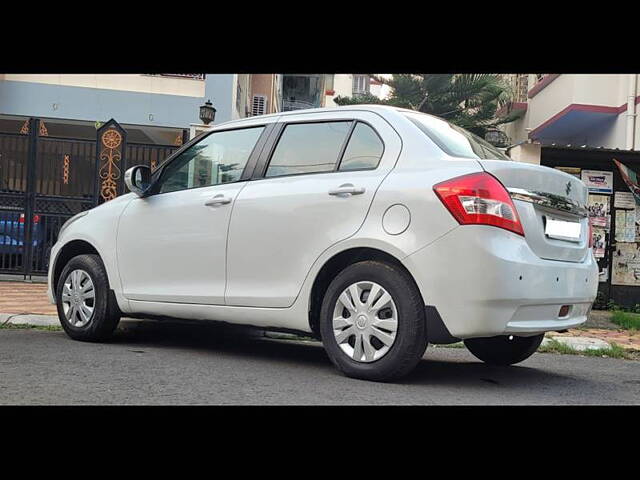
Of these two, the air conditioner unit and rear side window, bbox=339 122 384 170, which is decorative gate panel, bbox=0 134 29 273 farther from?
the air conditioner unit

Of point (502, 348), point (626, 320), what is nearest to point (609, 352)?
point (502, 348)

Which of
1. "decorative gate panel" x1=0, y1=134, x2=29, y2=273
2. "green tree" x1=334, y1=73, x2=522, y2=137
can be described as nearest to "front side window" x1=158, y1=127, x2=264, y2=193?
"decorative gate panel" x1=0, y1=134, x2=29, y2=273

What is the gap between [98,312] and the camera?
5094 mm

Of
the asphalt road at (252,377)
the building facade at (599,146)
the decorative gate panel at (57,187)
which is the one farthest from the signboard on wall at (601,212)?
the decorative gate panel at (57,187)

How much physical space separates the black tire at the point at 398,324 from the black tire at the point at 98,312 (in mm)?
2029

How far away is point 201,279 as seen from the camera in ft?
15.0

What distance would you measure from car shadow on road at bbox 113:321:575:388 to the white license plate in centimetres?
90

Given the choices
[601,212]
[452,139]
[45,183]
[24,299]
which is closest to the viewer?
[452,139]

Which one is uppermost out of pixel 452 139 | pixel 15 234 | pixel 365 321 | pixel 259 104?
pixel 259 104

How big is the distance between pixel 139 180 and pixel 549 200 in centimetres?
304

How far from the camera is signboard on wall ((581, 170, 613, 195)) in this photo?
9.18 meters

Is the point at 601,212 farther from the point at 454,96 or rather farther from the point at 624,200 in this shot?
the point at 454,96

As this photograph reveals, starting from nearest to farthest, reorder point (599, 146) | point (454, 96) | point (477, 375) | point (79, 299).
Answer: point (477, 375) < point (79, 299) < point (599, 146) < point (454, 96)
